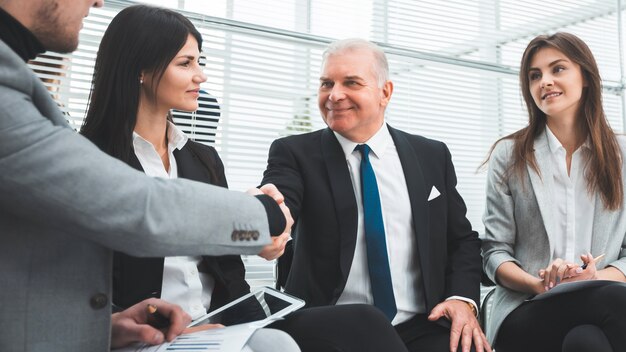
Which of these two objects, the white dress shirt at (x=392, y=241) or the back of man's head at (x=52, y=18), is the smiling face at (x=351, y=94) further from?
the back of man's head at (x=52, y=18)

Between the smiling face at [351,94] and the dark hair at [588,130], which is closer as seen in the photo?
the smiling face at [351,94]

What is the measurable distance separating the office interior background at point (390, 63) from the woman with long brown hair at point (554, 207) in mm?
475

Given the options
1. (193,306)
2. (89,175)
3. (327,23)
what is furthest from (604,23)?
(89,175)

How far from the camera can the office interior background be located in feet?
9.12

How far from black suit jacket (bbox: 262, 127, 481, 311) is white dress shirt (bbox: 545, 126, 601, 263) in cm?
35

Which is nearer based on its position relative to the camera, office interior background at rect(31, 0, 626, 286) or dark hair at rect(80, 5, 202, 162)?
dark hair at rect(80, 5, 202, 162)

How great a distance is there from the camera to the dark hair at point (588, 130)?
207cm

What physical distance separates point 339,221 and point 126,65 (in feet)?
2.73

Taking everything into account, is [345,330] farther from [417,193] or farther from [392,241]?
[417,193]

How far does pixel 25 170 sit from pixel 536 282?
1.63 metres

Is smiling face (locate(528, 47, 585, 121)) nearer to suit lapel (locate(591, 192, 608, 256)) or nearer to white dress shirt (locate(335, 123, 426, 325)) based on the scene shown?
suit lapel (locate(591, 192, 608, 256))

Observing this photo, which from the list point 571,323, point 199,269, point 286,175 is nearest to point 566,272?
point 571,323

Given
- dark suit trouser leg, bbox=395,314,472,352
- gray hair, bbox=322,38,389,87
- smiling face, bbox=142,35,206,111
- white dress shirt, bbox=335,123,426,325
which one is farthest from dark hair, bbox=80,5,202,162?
dark suit trouser leg, bbox=395,314,472,352

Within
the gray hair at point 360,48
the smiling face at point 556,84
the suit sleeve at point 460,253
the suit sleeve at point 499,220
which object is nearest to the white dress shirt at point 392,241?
the suit sleeve at point 460,253
